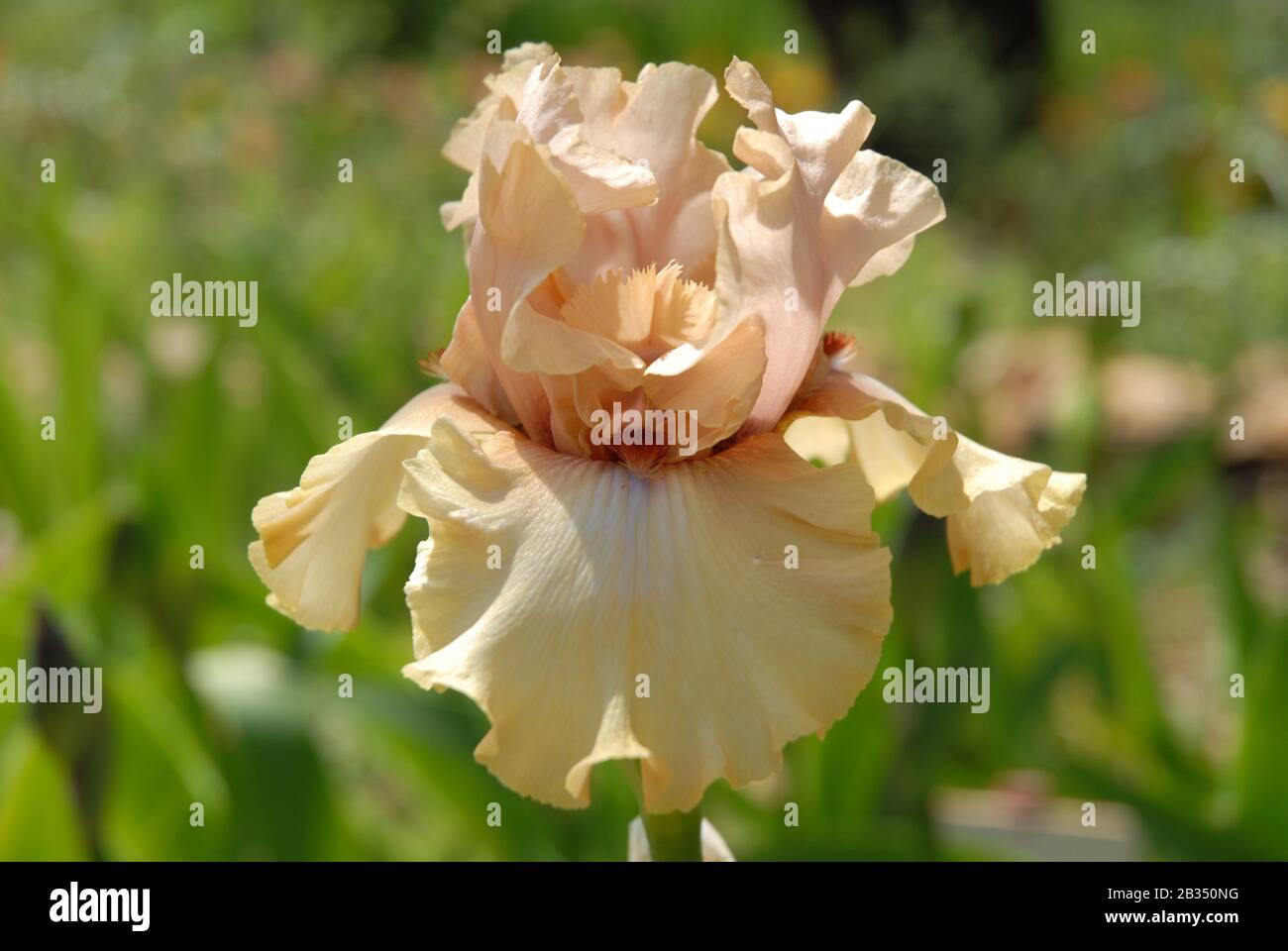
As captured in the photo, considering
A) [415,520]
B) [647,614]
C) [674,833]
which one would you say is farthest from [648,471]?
[415,520]

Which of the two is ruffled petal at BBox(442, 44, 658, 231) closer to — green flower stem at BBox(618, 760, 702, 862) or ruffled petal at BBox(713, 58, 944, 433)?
ruffled petal at BBox(713, 58, 944, 433)

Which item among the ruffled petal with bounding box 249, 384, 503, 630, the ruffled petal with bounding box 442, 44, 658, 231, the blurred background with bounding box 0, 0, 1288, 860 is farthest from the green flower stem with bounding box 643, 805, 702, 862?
the blurred background with bounding box 0, 0, 1288, 860

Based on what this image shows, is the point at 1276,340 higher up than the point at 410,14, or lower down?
lower down

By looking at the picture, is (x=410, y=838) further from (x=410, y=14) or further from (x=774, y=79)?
(x=410, y=14)

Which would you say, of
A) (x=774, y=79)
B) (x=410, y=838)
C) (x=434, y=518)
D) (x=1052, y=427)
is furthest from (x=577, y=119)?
(x=774, y=79)

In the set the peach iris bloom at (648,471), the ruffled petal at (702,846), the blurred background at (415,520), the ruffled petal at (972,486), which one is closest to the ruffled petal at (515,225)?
the peach iris bloom at (648,471)

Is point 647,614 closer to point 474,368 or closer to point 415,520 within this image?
point 474,368
